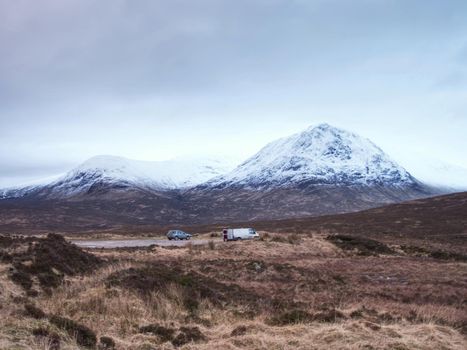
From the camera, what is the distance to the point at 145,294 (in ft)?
43.7

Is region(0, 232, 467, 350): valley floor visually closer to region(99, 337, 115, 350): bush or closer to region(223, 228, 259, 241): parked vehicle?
region(99, 337, 115, 350): bush

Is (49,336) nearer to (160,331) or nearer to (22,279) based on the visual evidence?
(160,331)

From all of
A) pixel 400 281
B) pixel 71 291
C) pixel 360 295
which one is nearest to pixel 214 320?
pixel 71 291

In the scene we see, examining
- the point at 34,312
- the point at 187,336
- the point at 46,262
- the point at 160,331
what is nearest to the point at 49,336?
the point at 34,312

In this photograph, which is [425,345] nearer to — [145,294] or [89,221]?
[145,294]

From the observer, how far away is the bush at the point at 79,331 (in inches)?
349

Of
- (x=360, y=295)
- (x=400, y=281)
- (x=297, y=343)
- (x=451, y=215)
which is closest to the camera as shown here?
(x=297, y=343)

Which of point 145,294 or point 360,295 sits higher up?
point 145,294

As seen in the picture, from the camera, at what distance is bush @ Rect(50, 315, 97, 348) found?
8.88 metres

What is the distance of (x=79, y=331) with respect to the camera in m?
9.19

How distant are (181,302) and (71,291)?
10.6 ft

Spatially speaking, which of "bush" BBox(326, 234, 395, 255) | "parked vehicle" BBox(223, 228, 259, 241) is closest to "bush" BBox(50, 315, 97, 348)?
"bush" BBox(326, 234, 395, 255)

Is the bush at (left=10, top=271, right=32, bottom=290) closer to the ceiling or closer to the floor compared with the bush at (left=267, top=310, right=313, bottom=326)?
closer to the ceiling

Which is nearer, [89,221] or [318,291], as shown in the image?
[318,291]
